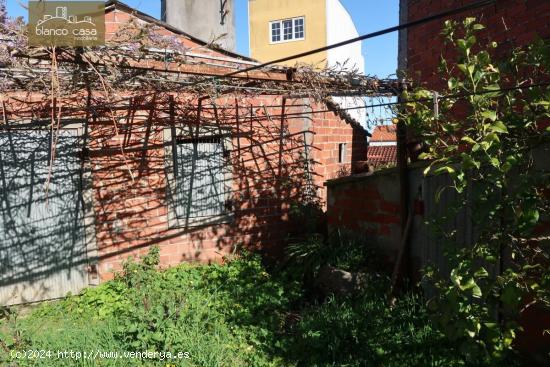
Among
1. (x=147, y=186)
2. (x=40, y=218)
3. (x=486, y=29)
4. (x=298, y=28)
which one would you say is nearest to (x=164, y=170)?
(x=147, y=186)

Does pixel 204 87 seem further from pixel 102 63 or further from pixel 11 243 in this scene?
pixel 11 243

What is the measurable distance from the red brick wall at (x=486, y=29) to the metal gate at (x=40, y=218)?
14.3 ft

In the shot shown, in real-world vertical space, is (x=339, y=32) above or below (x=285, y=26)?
below

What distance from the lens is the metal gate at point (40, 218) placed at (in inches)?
195

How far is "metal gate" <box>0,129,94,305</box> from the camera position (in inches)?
195

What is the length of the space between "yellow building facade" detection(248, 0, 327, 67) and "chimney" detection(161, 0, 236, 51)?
10671mm

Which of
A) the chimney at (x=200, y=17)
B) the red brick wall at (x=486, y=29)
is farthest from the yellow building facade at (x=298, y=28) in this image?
the red brick wall at (x=486, y=29)

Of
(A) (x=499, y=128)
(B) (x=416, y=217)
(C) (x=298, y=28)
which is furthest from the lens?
(C) (x=298, y=28)

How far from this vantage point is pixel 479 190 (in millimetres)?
2471

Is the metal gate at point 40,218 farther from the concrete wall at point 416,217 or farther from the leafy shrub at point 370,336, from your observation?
the concrete wall at point 416,217

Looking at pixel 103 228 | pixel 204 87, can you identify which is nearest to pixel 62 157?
pixel 103 228

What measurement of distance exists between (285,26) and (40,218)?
57.9 feet

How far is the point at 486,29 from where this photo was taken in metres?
4.02

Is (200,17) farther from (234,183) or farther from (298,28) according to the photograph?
(298,28)
